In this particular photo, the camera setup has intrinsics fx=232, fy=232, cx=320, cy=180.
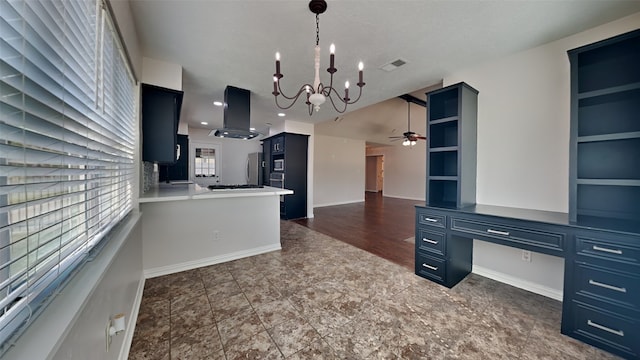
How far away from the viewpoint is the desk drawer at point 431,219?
2.47 m

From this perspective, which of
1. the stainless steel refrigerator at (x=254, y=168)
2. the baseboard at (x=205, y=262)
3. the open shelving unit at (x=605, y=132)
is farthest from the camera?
the stainless steel refrigerator at (x=254, y=168)

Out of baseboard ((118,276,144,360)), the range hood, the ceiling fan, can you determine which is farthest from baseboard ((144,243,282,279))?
the ceiling fan

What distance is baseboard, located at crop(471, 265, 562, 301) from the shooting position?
7.43ft

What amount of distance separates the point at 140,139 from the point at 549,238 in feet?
12.8

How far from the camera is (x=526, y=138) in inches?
96.7

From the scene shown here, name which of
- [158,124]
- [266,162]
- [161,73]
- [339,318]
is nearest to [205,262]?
[158,124]

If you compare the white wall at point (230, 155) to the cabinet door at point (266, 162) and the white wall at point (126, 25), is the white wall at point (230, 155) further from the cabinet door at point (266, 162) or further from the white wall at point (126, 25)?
the white wall at point (126, 25)

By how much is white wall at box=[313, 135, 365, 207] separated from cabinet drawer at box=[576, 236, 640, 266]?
21.6 feet

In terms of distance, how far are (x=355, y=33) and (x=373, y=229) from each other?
3685mm

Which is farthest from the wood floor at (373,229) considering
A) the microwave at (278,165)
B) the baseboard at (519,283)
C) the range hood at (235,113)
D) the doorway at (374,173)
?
the doorway at (374,173)

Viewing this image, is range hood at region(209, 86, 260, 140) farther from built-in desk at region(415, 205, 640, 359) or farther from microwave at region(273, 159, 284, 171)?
built-in desk at region(415, 205, 640, 359)

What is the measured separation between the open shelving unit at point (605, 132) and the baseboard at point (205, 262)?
11.0ft

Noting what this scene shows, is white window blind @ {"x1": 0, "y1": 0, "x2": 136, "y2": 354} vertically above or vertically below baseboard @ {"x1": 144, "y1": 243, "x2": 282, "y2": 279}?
above

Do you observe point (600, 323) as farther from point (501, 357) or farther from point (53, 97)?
point (53, 97)
